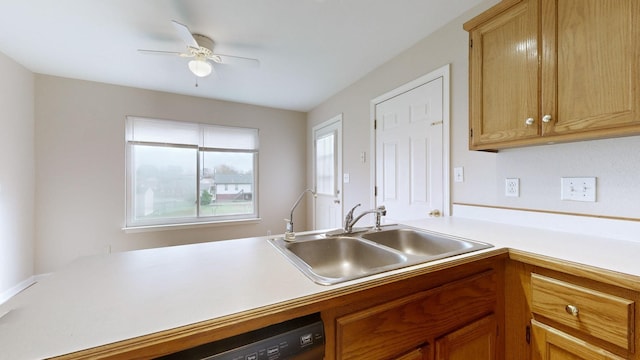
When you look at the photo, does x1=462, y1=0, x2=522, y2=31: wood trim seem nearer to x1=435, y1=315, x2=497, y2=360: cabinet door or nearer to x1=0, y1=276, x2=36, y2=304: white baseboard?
x1=435, y1=315, x2=497, y2=360: cabinet door

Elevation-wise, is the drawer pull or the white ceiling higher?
the white ceiling

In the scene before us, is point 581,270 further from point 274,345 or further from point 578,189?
point 274,345

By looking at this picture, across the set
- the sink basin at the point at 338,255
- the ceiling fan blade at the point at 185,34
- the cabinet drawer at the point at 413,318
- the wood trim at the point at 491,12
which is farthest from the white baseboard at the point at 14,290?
the wood trim at the point at 491,12

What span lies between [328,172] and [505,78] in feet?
8.37

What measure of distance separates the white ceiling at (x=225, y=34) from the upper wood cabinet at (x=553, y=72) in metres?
0.60

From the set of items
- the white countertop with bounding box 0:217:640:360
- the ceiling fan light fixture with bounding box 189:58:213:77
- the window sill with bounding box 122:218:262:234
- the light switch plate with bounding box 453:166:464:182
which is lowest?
the window sill with bounding box 122:218:262:234

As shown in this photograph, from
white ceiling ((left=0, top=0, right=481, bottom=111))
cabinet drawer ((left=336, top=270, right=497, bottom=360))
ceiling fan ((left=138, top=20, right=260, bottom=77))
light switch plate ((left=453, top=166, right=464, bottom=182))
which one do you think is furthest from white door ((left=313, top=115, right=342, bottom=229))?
cabinet drawer ((left=336, top=270, right=497, bottom=360))

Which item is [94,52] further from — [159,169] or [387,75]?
[387,75]

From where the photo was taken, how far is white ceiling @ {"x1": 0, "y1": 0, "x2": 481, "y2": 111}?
5.72 feet

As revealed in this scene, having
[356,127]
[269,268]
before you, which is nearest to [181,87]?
[356,127]

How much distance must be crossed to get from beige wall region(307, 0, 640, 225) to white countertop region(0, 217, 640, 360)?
248mm

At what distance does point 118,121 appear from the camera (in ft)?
10.3

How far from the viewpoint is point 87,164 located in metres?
3.02

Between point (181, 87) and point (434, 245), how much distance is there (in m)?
3.49
